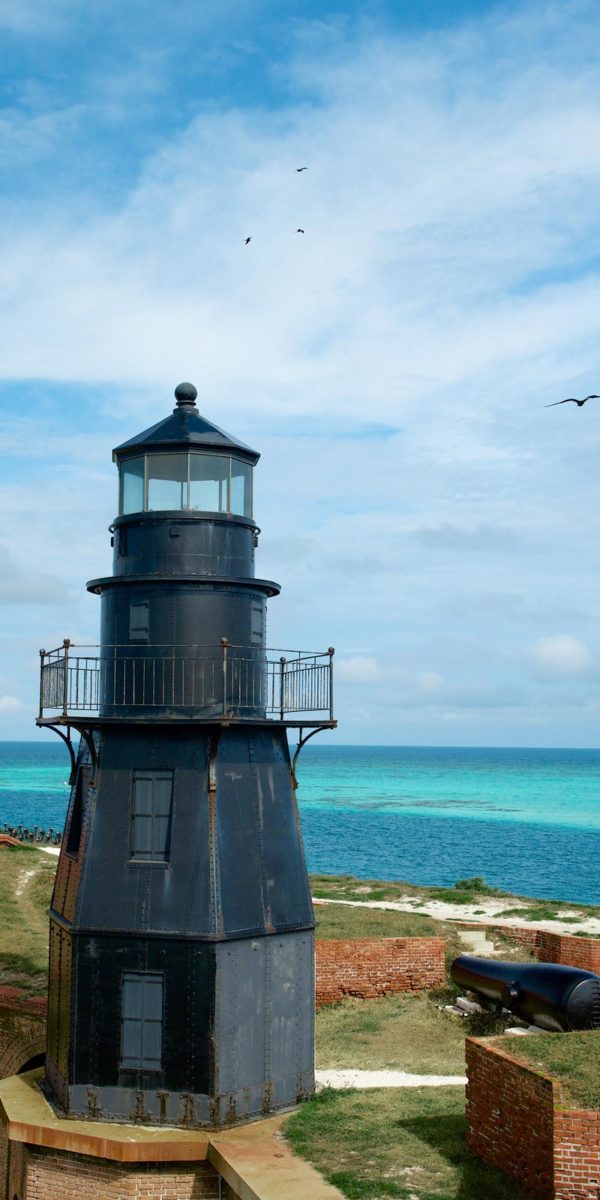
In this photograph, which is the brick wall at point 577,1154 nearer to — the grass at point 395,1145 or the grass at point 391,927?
the grass at point 395,1145

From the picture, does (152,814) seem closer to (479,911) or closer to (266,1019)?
(266,1019)

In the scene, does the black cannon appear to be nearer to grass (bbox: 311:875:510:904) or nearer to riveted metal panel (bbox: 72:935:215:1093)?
riveted metal panel (bbox: 72:935:215:1093)

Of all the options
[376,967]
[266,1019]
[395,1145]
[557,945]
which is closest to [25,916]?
[376,967]

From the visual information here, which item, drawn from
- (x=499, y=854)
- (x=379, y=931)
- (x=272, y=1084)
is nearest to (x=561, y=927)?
(x=379, y=931)

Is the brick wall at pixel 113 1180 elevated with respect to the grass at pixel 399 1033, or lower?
lower

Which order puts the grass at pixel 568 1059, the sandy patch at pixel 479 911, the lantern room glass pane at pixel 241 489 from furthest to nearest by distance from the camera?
1. the sandy patch at pixel 479 911
2. the lantern room glass pane at pixel 241 489
3. the grass at pixel 568 1059

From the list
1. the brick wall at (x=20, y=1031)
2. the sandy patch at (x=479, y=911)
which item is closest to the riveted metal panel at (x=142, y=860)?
the brick wall at (x=20, y=1031)

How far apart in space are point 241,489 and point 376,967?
1155 cm

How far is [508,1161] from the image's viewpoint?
→ 41.7 feet

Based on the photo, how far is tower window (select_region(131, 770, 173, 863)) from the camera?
15.7 m

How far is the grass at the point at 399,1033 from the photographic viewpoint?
18.4m

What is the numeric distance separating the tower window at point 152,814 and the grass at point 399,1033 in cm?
527

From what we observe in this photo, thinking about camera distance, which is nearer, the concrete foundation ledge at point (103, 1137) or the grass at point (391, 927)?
the concrete foundation ledge at point (103, 1137)

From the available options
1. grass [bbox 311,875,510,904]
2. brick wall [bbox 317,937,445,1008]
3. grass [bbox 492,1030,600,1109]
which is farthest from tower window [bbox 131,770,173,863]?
grass [bbox 311,875,510,904]
